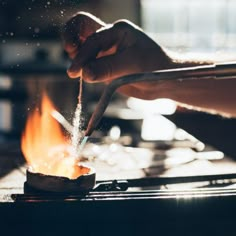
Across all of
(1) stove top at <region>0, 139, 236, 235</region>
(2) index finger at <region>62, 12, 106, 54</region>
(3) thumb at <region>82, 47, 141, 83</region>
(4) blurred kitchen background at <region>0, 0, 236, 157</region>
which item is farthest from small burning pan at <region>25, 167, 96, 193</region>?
(4) blurred kitchen background at <region>0, 0, 236, 157</region>

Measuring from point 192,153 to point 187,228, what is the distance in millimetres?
647

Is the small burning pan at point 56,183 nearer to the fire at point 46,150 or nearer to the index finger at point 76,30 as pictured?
the fire at point 46,150

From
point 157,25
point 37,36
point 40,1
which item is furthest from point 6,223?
point 157,25

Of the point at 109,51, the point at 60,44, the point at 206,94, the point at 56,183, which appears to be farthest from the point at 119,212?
the point at 60,44

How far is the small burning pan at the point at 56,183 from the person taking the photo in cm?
99

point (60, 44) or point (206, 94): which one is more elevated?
point (206, 94)

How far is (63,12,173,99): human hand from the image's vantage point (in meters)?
1.20

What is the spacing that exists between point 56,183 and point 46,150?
0.32 meters

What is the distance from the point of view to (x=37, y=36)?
724 centimetres

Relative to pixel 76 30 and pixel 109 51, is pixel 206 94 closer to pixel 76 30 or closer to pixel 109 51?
pixel 109 51

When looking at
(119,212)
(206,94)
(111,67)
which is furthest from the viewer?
(206,94)

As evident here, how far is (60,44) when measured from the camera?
23.5 ft

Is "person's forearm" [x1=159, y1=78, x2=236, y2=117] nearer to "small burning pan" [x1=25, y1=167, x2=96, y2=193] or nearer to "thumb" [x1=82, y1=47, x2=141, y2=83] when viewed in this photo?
"thumb" [x1=82, y1=47, x2=141, y2=83]

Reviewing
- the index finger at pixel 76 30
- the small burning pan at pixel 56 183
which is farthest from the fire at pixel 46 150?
the index finger at pixel 76 30
